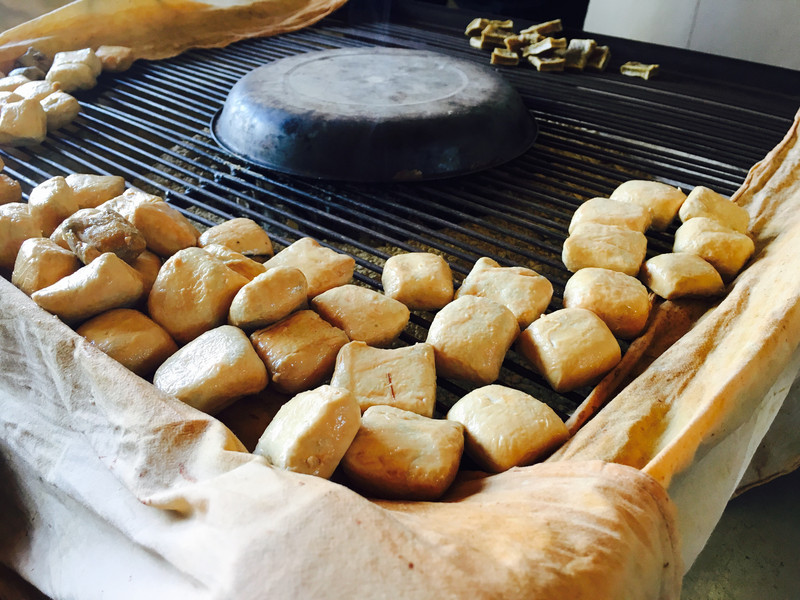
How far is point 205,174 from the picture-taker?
2.42m

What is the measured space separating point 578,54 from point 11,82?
2694 millimetres

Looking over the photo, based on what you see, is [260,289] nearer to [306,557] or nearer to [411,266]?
[411,266]

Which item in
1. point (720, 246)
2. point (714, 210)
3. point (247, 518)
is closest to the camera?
point (247, 518)

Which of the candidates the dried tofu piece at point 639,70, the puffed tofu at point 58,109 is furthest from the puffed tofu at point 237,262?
the dried tofu piece at point 639,70

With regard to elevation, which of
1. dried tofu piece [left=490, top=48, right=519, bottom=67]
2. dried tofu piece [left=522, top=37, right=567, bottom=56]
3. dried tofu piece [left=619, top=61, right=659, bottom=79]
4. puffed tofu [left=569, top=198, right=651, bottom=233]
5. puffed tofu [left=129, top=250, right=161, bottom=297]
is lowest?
puffed tofu [left=129, top=250, right=161, bottom=297]

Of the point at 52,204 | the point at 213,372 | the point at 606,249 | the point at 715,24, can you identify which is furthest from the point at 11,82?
the point at 715,24

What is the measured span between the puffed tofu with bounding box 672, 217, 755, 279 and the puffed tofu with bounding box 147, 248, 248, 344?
3.92 feet

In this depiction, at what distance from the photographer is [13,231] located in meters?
1.49

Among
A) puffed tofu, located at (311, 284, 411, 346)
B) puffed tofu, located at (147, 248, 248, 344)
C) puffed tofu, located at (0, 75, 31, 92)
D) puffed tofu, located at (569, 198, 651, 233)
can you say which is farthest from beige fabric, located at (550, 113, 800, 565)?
puffed tofu, located at (0, 75, 31, 92)

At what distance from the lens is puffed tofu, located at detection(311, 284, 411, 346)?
133 cm

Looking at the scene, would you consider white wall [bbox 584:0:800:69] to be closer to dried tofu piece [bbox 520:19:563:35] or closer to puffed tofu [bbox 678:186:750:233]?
dried tofu piece [bbox 520:19:563:35]

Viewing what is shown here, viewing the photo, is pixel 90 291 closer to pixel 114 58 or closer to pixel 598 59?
pixel 114 58

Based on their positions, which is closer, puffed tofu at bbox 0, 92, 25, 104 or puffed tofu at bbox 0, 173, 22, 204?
puffed tofu at bbox 0, 173, 22, 204

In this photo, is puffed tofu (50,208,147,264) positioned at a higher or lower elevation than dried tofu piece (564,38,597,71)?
lower
